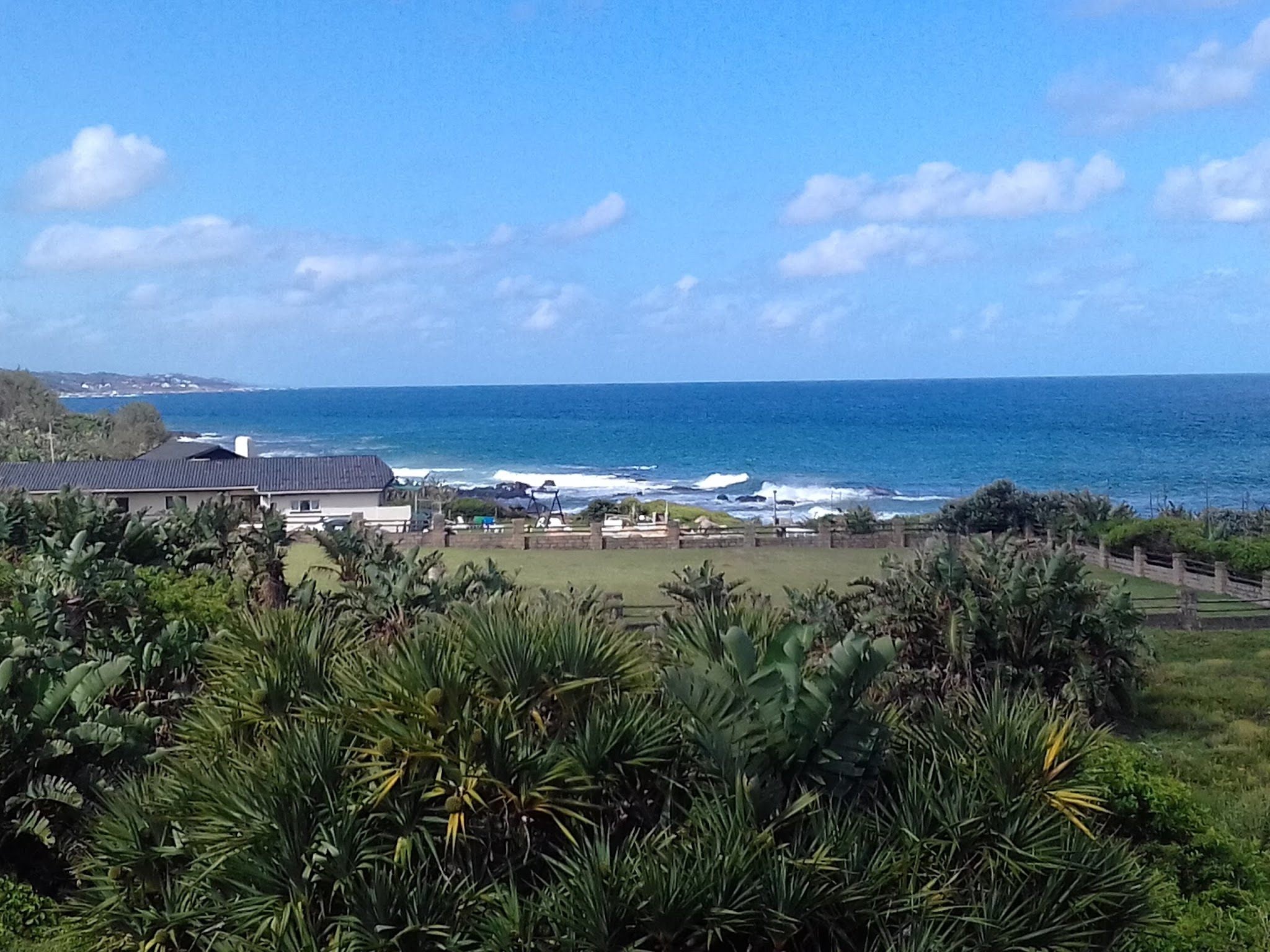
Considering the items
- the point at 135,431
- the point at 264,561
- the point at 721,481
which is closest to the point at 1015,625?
the point at 264,561

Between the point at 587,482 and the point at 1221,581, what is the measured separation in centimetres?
7396

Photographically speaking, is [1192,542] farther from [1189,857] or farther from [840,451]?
[840,451]

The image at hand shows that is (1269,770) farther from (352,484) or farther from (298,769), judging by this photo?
(352,484)

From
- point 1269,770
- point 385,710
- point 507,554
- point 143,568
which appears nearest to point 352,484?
point 507,554

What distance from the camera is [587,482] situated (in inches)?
3986

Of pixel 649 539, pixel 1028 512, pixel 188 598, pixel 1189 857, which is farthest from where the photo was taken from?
pixel 1028 512

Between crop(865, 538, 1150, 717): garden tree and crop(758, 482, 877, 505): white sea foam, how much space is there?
61.8 m

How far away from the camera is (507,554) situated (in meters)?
34.5

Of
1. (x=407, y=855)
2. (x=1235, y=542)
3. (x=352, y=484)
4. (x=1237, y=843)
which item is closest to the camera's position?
(x=407, y=855)

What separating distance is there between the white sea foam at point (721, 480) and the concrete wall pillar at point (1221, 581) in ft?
222

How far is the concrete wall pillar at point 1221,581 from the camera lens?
29.5m

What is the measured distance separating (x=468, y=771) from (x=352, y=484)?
3849cm

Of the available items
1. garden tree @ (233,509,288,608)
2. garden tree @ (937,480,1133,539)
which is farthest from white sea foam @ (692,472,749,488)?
garden tree @ (233,509,288,608)

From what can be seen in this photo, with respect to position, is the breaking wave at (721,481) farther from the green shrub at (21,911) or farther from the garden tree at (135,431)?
the green shrub at (21,911)
